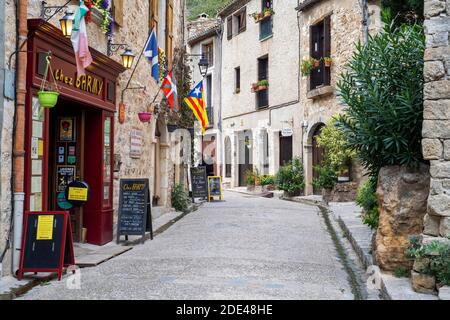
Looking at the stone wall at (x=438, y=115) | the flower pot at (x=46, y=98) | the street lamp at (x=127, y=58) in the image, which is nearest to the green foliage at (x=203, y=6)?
the street lamp at (x=127, y=58)

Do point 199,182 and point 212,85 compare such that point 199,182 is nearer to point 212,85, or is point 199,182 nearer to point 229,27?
point 229,27

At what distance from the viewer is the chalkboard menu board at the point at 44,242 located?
20.1 ft

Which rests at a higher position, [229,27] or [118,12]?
[229,27]

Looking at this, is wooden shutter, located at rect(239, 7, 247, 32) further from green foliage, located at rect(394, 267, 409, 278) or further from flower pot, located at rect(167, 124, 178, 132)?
green foliage, located at rect(394, 267, 409, 278)

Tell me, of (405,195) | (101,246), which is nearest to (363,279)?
(405,195)

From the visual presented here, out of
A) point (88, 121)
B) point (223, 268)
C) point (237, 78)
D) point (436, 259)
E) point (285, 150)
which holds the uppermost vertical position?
point (237, 78)

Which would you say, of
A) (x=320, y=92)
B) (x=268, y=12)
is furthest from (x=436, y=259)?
(x=268, y=12)

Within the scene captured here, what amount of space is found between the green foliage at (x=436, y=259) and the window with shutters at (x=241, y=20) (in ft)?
69.2

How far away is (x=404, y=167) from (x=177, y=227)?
623cm

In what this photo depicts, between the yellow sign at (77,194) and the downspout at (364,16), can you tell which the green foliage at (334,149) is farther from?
the yellow sign at (77,194)

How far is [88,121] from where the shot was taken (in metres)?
9.09

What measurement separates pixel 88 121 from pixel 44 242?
10.7ft

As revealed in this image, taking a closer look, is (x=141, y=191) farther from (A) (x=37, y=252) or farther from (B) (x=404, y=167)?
(B) (x=404, y=167)

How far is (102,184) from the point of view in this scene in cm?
901
